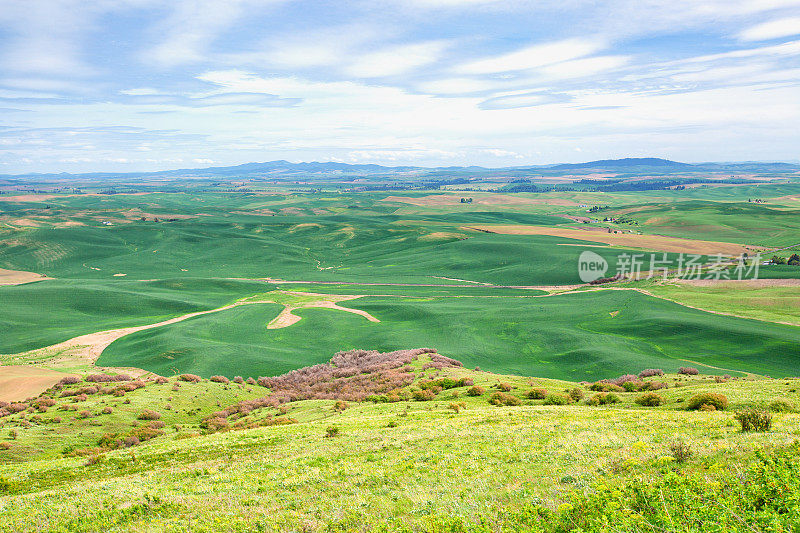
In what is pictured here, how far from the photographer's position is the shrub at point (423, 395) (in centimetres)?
4391

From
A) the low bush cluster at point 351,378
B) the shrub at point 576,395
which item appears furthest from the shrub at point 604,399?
the low bush cluster at point 351,378

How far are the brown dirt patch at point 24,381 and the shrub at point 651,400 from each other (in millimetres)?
65938

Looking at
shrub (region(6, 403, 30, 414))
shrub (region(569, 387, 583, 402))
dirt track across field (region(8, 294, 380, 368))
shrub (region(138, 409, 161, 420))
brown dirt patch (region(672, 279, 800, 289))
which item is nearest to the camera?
shrub (region(569, 387, 583, 402))

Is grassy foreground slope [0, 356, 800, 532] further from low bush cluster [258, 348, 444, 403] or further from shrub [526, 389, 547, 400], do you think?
low bush cluster [258, 348, 444, 403]

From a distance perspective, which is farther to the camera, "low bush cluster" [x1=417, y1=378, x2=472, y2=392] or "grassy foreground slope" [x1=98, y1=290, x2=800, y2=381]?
"grassy foreground slope" [x1=98, y1=290, x2=800, y2=381]

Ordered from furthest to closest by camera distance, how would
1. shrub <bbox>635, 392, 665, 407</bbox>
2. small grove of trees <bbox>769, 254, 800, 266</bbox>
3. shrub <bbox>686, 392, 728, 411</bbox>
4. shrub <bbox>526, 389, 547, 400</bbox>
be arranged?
small grove of trees <bbox>769, 254, 800, 266</bbox> → shrub <bbox>526, 389, 547, 400</bbox> → shrub <bbox>635, 392, 665, 407</bbox> → shrub <bbox>686, 392, 728, 411</bbox>

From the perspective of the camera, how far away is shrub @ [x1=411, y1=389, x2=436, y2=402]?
43.9 meters

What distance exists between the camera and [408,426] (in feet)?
103

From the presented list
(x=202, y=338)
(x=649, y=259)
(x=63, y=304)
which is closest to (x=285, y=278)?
(x=63, y=304)

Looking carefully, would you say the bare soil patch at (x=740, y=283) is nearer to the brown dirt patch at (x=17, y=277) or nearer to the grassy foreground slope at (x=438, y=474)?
the grassy foreground slope at (x=438, y=474)

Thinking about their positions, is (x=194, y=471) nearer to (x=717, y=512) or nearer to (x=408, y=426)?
(x=408, y=426)

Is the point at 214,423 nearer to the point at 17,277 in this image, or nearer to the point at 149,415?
the point at 149,415

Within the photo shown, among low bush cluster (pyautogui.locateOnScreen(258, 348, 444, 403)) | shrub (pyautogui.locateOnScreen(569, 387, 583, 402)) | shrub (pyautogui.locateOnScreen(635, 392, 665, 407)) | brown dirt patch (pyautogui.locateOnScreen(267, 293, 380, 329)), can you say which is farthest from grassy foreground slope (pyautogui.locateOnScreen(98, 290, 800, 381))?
shrub (pyautogui.locateOnScreen(635, 392, 665, 407))

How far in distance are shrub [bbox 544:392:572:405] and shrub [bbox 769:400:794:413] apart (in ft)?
49.0
